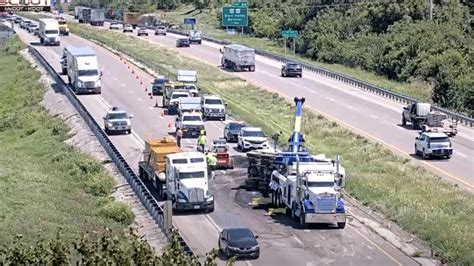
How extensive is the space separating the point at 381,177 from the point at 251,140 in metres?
9.29

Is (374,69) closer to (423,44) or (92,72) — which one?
(423,44)

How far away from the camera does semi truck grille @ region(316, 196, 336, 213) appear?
3866cm

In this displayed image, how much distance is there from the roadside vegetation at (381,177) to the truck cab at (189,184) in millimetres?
8185

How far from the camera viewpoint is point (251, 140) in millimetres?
56031

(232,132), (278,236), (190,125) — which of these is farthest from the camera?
(190,125)

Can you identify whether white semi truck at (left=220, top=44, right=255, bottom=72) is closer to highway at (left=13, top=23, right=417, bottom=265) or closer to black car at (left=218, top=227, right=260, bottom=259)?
highway at (left=13, top=23, right=417, bottom=265)

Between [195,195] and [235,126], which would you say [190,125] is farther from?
[195,195]

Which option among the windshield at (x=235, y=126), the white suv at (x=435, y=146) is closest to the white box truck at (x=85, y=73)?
the windshield at (x=235, y=126)


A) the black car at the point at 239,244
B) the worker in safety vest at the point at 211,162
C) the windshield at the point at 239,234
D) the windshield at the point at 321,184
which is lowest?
the worker in safety vest at the point at 211,162

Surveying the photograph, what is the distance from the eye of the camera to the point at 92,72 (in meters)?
79.1

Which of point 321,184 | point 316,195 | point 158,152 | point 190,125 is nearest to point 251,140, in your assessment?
point 190,125

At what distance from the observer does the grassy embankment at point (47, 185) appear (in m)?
39.2

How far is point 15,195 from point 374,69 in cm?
6804

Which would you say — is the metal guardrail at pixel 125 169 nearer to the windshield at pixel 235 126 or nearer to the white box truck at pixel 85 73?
the white box truck at pixel 85 73
